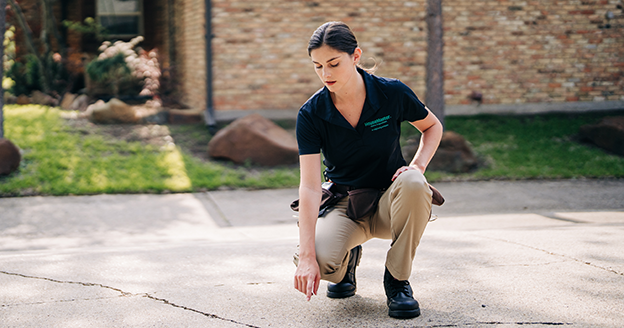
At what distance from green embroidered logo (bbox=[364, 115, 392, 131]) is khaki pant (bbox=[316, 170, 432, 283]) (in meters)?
0.29

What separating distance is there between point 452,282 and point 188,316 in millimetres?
1505

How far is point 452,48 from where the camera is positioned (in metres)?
10.1

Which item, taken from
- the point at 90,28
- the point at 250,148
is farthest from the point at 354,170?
the point at 90,28

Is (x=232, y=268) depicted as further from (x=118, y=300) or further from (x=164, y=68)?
(x=164, y=68)

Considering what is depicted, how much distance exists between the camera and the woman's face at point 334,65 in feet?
8.71

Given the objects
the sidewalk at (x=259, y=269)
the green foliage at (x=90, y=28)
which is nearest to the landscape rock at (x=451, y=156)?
the sidewalk at (x=259, y=269)

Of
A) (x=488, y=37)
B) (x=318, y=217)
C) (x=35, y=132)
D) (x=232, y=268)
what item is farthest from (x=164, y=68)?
(x=318, y=217)

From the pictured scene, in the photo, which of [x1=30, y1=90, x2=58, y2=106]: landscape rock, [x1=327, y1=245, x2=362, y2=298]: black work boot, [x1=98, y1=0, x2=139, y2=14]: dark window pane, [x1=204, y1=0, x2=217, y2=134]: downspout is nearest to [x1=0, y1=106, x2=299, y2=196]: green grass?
[x1=204, y1=0, x2=217, y2=134]: downspout

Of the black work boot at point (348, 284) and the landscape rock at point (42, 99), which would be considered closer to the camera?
the black work boot at point (348, 284)

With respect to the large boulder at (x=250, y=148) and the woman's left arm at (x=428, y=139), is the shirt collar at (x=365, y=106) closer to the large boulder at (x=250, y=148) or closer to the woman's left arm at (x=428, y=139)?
the woman's left arm at (x=428, y=139)

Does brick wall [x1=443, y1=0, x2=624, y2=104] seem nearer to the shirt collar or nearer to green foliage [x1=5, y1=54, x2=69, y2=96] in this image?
the shirt collar

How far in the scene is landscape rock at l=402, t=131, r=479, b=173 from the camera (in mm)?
7902

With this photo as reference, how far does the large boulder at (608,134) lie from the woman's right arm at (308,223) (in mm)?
7398

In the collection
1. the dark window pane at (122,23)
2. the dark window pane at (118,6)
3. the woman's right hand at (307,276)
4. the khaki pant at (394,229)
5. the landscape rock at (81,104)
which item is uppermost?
the dark window pane at (118,6)
